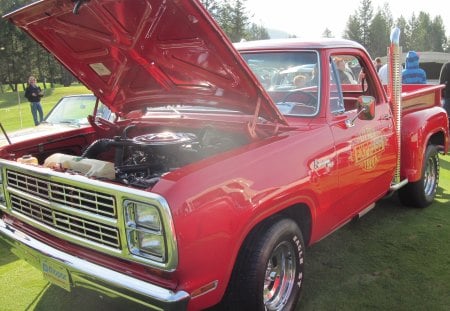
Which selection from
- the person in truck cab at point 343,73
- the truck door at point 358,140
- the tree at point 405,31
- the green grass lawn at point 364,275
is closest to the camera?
the green grass lawn at point 364,275

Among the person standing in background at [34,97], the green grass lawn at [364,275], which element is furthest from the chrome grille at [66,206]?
the person standing in background at [34,97]

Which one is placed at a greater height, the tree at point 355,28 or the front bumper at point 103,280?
the tree at point 355,28

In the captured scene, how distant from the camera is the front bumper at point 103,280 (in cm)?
225

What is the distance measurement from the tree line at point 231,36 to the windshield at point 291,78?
22.1 metres

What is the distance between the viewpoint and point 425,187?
538cm

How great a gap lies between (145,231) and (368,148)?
7.31ft

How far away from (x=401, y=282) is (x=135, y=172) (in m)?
2.21

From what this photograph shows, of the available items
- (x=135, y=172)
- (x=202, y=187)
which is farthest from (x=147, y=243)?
(x=135, y=172)

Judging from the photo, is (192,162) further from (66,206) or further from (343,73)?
(343,73)

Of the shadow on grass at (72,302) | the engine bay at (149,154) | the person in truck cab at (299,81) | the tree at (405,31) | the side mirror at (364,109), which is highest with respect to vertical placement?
the tree at (405,31)

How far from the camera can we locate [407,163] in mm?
4734

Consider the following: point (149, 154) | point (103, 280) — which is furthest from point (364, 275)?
point (103, 280)

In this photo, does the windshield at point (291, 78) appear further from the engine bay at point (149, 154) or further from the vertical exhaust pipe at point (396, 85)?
the vertical exhaust pipe at point (396, 85)

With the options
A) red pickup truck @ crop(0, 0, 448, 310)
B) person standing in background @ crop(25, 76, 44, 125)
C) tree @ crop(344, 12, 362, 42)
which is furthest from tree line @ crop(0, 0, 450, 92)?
red pickup truck @ crop(0, 0, 448, 310)
